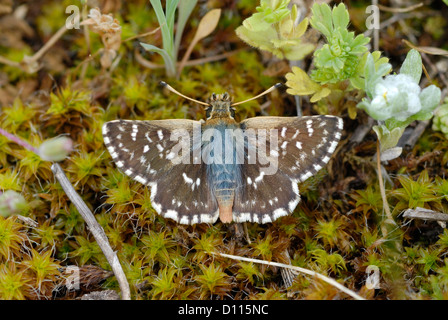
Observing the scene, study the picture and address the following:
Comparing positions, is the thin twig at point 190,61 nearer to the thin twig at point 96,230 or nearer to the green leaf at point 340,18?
the green leaf at point 340,18

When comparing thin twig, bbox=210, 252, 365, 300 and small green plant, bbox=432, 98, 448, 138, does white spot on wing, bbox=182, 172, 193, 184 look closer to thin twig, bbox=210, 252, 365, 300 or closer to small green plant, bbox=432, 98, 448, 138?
thin twig, bbox=210, 252, 365, 300

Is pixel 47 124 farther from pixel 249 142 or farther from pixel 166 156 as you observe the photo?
pixel 249 142

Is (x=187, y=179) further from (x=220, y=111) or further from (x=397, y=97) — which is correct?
(x=397, y=97)

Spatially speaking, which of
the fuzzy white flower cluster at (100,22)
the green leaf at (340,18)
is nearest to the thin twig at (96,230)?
the fuzzy white flower cluster at (100,22)

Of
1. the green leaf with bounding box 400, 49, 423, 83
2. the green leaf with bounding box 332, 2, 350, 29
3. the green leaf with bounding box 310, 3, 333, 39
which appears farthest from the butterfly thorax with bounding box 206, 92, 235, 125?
the green leaf with bounding box 400, 49, 423, 83

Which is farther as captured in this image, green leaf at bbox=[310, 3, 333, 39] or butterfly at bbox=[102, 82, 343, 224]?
green leaf at bbox=[310, 3, 333, 39]

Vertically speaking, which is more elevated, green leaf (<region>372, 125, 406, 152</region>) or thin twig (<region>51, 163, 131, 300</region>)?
green leaf (<region>372, 125, 406, 152</region>)
